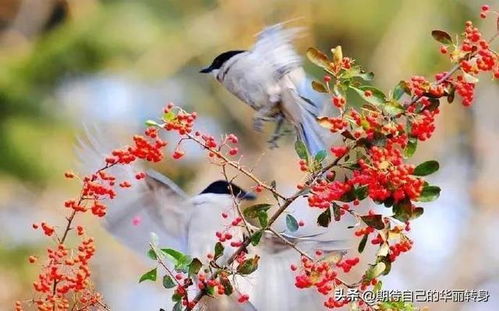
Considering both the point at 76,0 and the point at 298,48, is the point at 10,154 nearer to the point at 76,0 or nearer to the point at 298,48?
the point at 76,0

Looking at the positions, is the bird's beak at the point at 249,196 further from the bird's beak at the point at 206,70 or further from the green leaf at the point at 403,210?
the green leaf at the point at 403,210

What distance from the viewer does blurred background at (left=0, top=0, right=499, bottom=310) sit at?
1495 mm

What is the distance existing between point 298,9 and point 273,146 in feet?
0.83

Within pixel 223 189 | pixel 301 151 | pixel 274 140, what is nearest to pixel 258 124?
pixel 274 140

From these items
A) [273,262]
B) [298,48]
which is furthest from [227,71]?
[273,262]

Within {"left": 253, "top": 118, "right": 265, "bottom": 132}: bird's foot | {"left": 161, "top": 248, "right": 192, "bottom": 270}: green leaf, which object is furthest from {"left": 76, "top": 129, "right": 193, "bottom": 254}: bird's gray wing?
{"left": 161, "top": 248, "right": 192, "bottom": 270}: green leaf

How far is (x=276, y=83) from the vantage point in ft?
4.76

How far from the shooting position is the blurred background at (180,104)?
1.50 meters

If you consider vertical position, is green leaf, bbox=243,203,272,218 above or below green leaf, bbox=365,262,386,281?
above

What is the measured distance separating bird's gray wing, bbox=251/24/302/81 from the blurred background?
55 millimetres

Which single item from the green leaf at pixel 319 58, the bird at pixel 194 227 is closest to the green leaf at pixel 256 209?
the green leaf at pixel 319 58

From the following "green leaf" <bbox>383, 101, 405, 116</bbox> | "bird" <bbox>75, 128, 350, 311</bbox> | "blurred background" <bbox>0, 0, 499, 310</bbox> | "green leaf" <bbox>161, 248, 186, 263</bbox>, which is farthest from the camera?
"blurred background" <bbox>0, 0, 499, 310</bbox>

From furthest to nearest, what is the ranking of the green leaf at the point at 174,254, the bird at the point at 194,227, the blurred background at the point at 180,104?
1. the blurred background at the point at 180,104
2. the bird at the point at 194,227
3. the green leaf at the point at 174,254

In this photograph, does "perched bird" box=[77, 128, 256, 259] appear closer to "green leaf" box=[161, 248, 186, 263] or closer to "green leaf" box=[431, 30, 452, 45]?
"green leaf" box=[161, 248, 186, 263]
